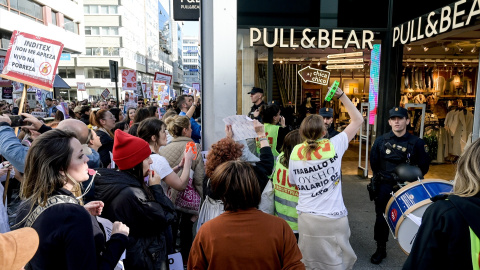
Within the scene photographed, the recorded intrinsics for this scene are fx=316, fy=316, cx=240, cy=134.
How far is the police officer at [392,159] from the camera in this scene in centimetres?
411

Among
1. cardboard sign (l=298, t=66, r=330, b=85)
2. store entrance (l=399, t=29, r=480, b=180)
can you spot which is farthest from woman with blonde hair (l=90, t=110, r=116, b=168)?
store entrance (l=399, t=29, r=480, b=180)

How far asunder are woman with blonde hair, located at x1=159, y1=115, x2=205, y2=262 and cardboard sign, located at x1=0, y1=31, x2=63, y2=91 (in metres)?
1.58

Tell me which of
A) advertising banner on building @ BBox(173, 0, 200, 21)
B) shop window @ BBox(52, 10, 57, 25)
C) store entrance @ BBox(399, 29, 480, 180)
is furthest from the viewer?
shop window @ BBox(52, 10, 57, 25)

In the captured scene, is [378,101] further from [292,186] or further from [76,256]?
[76,256]

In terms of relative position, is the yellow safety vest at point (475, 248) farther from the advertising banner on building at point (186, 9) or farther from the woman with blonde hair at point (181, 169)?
the advertising banner on building at point (186, 9)

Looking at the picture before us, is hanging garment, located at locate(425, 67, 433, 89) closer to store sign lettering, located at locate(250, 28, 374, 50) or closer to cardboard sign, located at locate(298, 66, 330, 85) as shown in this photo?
store sign lettering, located at locate(250, 28, 374, 50)

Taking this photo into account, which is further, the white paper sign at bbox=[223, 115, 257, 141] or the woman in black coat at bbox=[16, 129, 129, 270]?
the white paper sign at bbox=[223, 115, 257, 141]

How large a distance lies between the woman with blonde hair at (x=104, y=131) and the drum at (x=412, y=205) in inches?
150

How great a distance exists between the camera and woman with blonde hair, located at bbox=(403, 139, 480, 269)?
148 centimetres

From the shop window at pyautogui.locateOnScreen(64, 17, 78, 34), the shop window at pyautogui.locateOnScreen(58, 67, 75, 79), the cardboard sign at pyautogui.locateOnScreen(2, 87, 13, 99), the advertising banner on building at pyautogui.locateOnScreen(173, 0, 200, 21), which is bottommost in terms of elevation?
the cardboard sign at pyautogui.locateOnScreen(2, 87, 13, 99)

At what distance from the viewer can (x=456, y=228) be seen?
1.50 meters

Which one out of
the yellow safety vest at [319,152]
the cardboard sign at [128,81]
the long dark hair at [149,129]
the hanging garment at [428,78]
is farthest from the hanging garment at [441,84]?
the cardboard sign at [128,81]

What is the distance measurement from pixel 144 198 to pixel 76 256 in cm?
77

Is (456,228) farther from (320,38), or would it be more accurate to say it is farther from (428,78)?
(428,78)
